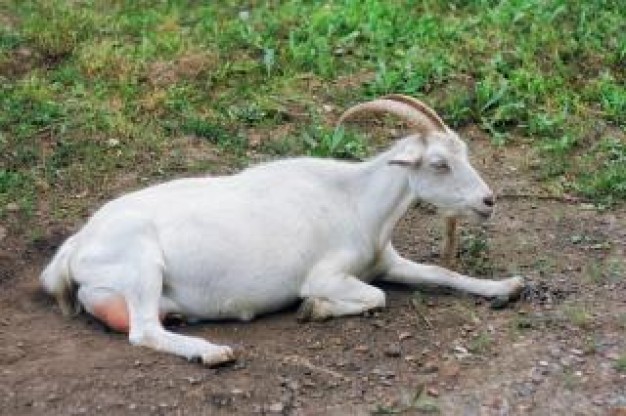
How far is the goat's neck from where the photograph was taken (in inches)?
328

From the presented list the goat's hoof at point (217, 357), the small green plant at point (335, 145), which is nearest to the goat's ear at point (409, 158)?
the goat's hoof at point (217, 357)

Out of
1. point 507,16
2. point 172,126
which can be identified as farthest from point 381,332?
point 507,16

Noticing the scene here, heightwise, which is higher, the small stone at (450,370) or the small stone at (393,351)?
the small stone at (450,370)

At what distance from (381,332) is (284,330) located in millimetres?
571

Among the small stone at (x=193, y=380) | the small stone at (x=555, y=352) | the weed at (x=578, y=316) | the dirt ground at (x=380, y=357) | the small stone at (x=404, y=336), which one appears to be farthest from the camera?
the weed at (x=578, y=316)

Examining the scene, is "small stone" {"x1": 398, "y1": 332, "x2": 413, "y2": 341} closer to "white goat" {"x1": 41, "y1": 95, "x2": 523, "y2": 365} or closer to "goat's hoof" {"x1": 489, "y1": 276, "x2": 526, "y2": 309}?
"white goat" {"x1": 41, "y1": 95, "x2": 523, "y2": 365}

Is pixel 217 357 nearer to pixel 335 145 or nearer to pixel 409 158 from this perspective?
pixel 409 158

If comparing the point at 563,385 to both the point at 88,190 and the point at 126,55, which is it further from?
the point at 126,55

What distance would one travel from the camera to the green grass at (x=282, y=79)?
10.5 meters

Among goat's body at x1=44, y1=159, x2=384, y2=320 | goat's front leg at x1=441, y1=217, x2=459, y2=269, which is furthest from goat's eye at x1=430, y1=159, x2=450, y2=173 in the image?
→ goat's body at x1=44, y1=159, x2=384, y2=320

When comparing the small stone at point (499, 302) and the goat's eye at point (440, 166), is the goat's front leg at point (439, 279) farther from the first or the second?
the goat's eye at point (440, 166)

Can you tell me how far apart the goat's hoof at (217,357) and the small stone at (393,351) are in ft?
2.82

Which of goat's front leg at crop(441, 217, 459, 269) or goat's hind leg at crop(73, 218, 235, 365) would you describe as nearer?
goat's hind leg at crop(73, 218, 235, 365)

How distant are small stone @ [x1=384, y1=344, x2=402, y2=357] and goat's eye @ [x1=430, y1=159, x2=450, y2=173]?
121 cm
